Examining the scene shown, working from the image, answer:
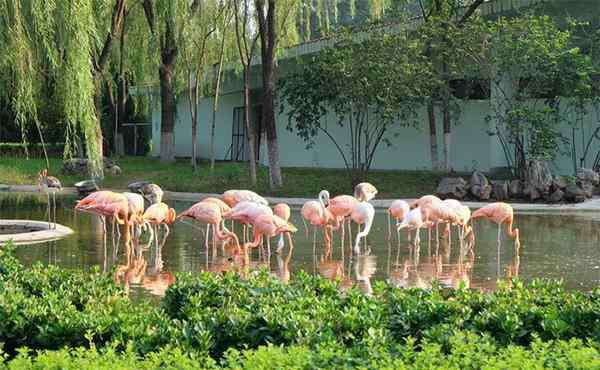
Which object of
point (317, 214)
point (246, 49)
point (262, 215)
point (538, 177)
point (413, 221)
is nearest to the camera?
point (262, 215)

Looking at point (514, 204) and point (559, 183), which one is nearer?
point (514, 204)

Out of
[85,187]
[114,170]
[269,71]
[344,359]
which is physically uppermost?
[269,71]

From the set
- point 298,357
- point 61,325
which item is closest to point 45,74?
point 61,325

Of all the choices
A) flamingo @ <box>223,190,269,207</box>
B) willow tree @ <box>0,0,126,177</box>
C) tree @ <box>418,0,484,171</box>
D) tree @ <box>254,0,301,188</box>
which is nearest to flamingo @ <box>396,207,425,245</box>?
flamingo @ <box>223,190,269,207</box>

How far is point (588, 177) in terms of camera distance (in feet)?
84.6

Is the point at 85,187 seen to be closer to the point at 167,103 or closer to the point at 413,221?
the point at 167,103

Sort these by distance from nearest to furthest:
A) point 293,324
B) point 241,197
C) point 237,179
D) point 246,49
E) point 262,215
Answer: point 293,324, point 262,215, point 241,197, point 246,49, point 237,179

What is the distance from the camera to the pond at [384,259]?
39.2 feet

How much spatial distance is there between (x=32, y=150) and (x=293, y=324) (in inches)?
1554

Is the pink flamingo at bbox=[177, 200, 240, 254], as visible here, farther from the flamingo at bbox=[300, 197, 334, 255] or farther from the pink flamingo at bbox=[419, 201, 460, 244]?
the pink flamingo at bbox=[419, 201, 460, 244]

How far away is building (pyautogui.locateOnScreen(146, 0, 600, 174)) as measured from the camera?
98.1 feet

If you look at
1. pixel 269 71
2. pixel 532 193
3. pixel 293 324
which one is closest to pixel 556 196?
pixel 532 193

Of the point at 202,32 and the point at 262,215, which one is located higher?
the point at 202,32

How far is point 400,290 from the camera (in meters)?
7.60
